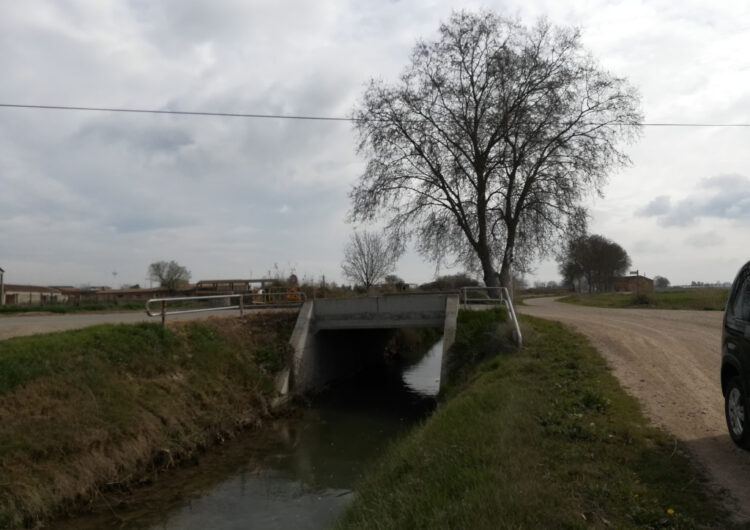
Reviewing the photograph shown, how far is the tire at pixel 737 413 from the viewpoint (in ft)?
18.2

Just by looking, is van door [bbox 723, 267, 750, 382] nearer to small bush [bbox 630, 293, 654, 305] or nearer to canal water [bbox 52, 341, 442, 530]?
canal water [bbox 52, 341, 442, 530]

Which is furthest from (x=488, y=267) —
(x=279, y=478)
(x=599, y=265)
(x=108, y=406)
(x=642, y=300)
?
(x=599, y=265)

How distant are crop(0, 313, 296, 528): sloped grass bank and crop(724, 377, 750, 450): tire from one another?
361 inches

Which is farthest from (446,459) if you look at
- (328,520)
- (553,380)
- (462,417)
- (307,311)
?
(307,311)

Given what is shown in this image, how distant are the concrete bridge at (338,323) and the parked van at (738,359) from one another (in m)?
9.76

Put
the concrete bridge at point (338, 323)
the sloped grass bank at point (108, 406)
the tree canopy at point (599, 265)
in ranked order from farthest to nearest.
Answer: the tree canopy at point (599, 265) → the concrete bridge at point (338, 323) → the sloped grass bank at point (108, 406)

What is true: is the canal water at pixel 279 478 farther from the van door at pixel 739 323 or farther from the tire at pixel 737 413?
the van door at pixel 739 323

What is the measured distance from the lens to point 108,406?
10219 mm

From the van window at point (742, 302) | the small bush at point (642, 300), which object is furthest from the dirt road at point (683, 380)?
the small bush at point (642, 300)

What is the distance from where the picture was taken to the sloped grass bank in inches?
323

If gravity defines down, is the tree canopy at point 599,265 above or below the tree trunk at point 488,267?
above

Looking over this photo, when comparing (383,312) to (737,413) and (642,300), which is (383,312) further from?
(642,300)

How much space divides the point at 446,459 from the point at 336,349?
594 inches

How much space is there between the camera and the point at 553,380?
387 inches
